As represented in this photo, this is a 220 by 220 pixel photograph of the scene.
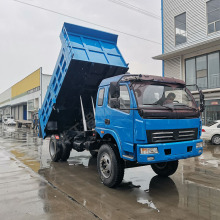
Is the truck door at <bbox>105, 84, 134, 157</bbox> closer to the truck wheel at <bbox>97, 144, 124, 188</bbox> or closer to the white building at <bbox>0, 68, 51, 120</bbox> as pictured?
the truck wheel at <bbox>97, 144, 124, 188</bbox>

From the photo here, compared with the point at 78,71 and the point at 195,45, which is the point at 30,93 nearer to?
the point at 195,45

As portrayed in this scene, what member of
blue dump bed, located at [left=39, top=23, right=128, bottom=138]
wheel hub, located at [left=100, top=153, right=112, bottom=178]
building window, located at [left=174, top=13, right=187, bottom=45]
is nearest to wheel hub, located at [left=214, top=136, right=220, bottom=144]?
blue dump bed, located at [left=39, top=23, right=128, bottom=138]

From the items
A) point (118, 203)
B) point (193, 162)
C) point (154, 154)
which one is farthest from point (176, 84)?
point (193, 162)

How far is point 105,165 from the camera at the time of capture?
5.58 meters

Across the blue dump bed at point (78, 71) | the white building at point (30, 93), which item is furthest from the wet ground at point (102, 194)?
the white building at point (30, 93)

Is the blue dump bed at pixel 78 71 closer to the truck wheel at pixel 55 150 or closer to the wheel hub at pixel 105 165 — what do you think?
the truck wheel at pixel 55 150

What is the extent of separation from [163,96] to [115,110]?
1.15m

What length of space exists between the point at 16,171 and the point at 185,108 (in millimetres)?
5341

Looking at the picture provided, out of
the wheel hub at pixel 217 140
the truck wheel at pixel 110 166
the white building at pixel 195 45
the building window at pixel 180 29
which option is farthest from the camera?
the building window at pixel 180 29

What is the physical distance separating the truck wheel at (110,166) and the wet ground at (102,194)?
231 mm

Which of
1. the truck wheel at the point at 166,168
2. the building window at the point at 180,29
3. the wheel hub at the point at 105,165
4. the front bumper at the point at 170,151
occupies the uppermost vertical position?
the building window at the point at 180,29

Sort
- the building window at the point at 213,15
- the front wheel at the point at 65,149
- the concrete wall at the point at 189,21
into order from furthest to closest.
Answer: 1. the concrete wall at the point at 189,21
2. the building window at the point at 213,15
3. the front wheel at the point at 65,149

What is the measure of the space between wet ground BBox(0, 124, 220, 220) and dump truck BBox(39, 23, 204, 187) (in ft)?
1.68

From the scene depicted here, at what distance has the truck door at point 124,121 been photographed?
15.7 feet
